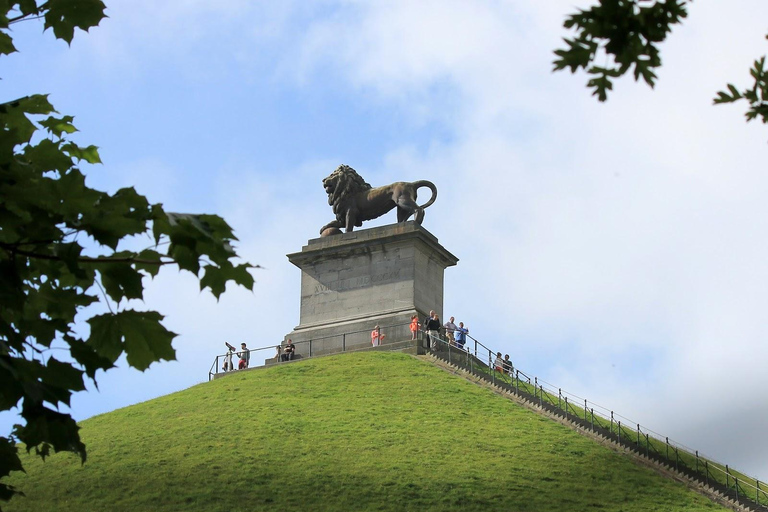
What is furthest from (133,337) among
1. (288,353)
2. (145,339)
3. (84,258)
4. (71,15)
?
(288,353)

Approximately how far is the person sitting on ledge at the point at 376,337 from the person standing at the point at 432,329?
4.93 feet

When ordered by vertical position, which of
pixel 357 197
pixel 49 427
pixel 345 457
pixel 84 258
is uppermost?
pixel 357 197

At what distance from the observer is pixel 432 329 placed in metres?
40.2

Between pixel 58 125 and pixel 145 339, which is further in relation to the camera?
pixel 58 125

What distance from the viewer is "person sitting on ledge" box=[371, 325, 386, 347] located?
40594 mm

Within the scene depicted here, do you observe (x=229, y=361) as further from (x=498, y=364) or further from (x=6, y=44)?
(x=6, y=44)

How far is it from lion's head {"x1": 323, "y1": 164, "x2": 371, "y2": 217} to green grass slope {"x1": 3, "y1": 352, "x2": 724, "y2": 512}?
9.29 m

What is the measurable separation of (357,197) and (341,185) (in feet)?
2.34

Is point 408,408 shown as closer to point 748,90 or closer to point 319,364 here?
point 319,364

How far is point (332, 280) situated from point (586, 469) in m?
16.5

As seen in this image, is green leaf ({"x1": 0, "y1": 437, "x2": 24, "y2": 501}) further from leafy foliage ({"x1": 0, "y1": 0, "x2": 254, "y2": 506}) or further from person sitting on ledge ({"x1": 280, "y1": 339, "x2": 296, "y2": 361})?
person sitting on ledge ({"x1": 280, "y1": 339, "x2": 296, "y2": 361})

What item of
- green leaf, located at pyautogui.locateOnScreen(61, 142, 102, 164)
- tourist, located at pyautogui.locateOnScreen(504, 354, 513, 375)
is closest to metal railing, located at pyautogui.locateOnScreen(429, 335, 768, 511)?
tourist, located at pyautogui.locateOnScreen(504, 354, 513, 375)

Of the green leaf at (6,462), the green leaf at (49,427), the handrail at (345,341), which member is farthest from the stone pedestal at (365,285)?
the green leaf at (49,427)

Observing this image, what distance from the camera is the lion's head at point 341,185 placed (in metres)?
44.4
